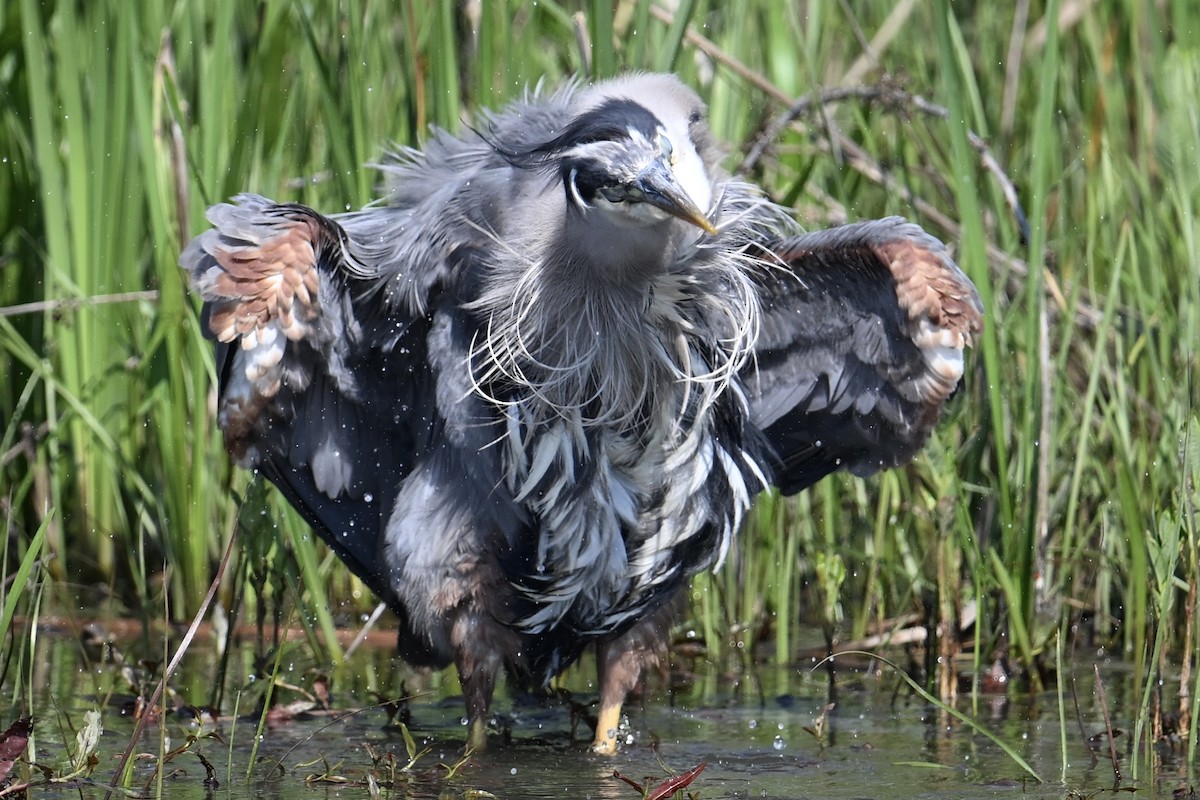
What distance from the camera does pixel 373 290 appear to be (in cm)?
393

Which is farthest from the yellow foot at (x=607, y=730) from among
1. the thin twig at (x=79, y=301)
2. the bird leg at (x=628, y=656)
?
the thin twig at (x=79, y=301)

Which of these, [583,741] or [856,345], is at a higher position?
[856,345]

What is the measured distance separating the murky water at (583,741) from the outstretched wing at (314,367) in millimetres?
519

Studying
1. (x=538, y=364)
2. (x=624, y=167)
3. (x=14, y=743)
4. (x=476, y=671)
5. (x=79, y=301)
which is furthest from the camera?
(x=79, y=301)

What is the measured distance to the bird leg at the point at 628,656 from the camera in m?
4.25

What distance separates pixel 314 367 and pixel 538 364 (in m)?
0.56

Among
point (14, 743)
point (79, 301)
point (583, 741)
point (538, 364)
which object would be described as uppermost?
point (79, 301)

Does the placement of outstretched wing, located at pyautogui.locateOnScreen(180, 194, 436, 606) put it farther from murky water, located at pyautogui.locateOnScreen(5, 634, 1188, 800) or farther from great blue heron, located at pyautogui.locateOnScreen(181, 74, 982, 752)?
murky water, located at pyautogui.locateOnScreen(5, 634, 1188, 800)

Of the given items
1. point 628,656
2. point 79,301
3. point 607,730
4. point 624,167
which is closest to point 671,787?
point 607,730

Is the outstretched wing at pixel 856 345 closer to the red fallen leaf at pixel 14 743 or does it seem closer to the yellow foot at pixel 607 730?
the yellow foot at pixel 607 730

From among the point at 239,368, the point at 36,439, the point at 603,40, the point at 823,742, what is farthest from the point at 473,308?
the point at 36,439

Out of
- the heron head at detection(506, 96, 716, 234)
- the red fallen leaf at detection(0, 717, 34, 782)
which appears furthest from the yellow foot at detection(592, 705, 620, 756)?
the red fallen leaf at detection(0, 717, 34, 782)

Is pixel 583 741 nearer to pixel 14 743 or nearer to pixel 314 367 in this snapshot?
pixel 314 367

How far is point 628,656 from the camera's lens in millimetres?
4273
